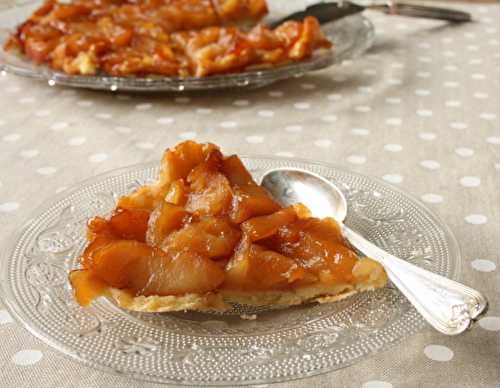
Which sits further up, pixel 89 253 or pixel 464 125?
pixel 89 253

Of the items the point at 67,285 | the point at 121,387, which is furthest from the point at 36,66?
the point at 121,387

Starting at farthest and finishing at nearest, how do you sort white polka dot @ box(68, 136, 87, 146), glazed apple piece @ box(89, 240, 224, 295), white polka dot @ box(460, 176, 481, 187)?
1. white polka dot @ box(68, 136, 87, 146)
2. white polka dot @ box(460, 176, 481, 187)
3. glazed apple piece @ box(89, 240, 224, 295)

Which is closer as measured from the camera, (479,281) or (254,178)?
(479,281)

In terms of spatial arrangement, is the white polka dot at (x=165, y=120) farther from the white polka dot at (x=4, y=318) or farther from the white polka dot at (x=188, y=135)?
the white polka dot at (x=4, y=318)

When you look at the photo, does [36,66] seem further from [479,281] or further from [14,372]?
[479,281]

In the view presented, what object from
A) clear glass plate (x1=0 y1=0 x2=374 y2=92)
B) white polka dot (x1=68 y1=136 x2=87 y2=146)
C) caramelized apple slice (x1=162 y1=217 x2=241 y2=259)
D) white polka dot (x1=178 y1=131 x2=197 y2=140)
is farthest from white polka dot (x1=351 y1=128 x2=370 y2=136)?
caramelized apple slice (x1=162 y1=217 x2=241 y2=259)

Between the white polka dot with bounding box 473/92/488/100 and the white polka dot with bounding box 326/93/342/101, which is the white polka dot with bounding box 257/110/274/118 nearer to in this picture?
the white polka dot with bounding box 326/93/342/101
